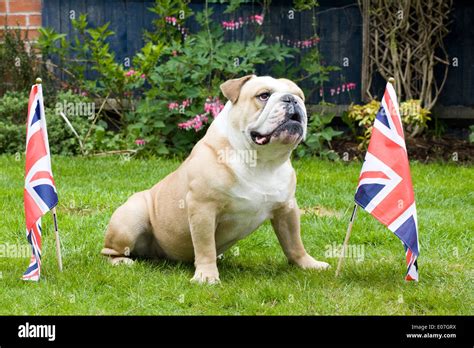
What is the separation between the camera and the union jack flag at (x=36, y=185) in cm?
448

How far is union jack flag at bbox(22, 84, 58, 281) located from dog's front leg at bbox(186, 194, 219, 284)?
77 centimetres

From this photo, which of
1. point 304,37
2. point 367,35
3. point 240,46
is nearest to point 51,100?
point 240,46

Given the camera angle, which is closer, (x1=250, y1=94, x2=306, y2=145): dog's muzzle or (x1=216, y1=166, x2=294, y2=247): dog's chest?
(x1=250, y1=94, x2=306, y2=145): dog's muzzle

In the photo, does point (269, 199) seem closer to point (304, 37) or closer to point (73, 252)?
point (73, 252)

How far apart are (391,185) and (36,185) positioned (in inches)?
76.1

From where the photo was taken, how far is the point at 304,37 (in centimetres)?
955

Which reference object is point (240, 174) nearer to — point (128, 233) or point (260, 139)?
point (260, 139)

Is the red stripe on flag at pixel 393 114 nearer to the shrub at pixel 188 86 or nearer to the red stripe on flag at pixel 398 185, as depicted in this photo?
the red stripe on flag at pixel 398 185

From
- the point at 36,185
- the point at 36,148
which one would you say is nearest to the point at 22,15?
the point at 36,148

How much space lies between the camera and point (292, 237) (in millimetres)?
4812

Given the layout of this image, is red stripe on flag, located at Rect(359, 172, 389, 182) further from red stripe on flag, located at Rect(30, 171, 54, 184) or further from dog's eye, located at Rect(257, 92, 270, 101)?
red stripe on flag, located at Rect(30, 171, 54, 184)

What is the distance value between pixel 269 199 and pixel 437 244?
1451 mm

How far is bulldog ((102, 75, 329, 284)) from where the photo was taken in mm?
4371

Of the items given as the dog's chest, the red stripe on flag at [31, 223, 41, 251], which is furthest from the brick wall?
the dog's chest
